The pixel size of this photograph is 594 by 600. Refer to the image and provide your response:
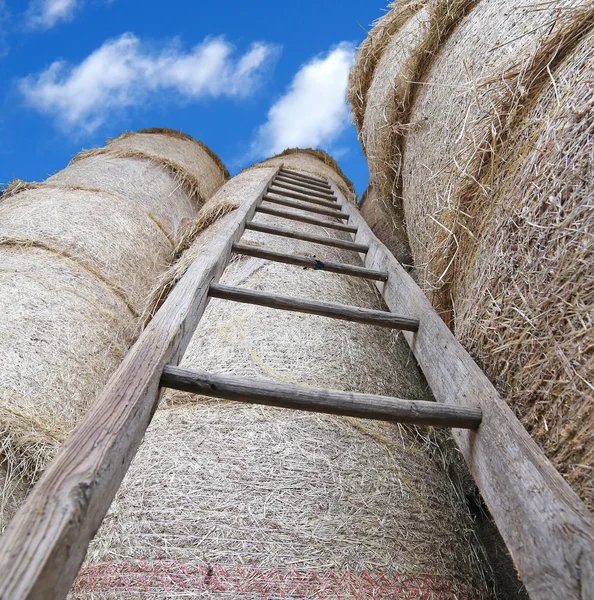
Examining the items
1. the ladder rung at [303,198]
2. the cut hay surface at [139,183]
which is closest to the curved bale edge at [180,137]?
the cut hay surface at [139,183]

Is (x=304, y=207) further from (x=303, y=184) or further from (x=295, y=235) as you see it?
(x=303, y=184)

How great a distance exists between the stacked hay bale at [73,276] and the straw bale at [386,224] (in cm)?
130

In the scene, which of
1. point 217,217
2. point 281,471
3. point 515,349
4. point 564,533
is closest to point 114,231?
point 217,217

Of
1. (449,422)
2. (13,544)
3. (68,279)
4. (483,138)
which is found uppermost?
(68,279)

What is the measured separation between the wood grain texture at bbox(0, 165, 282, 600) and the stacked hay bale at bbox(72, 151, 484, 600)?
0.40 meters

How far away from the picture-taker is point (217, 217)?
117 inches

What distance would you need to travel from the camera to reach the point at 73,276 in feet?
7.57

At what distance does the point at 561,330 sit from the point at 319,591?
755 millimetres

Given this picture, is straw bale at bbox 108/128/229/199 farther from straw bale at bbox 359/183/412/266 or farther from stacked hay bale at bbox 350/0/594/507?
stacked hay bale at bbox 350/0/594/507

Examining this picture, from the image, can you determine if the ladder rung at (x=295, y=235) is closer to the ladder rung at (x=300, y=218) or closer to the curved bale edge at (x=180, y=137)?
the ladder rung at (x=300, y=218)

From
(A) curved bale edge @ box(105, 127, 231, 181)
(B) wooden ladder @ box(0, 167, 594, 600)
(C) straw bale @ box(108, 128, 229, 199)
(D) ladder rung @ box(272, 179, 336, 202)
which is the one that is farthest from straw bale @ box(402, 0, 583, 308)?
(A) curved bale edge @ box(105, 127, 231, 181)

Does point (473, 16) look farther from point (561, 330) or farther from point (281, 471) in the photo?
point (281, 471)

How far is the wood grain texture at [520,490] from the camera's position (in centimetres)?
72

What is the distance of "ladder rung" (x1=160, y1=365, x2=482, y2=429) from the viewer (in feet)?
3.37
